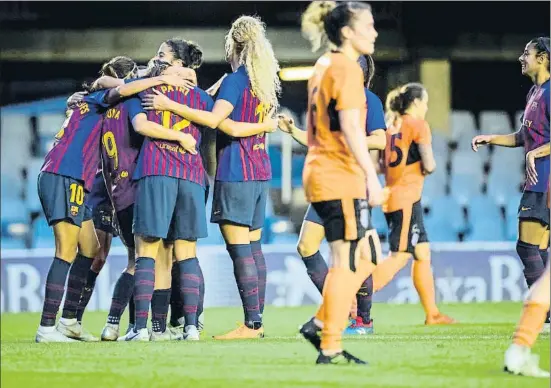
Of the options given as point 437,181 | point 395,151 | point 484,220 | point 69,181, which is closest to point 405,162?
point 395,151

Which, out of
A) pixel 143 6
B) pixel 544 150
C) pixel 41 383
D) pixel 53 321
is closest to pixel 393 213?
pixel 544 150

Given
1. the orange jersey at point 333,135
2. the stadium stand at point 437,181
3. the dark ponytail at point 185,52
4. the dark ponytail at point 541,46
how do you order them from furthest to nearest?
the stadium stand at point 437,181
the dark ponytail at point 541,46
the dark ponytail at point 185,52
the orange jersey at point 333,135

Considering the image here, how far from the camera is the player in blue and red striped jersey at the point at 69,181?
23.2 ft

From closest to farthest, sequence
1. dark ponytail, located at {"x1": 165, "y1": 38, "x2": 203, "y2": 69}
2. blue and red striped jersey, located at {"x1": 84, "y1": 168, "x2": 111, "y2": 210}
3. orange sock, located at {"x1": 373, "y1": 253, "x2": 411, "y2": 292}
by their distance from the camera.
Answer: dark ponytail, located at {"x1": 165, "y1": 38, "x2": 203, "y2": 69} → blue and red striped jersey, located at {"x1": 84, "y1": 168, "x2": 111, "y2": 210} → orange sock, located at {"x1": 373, "y1": 253, "x2": 411, "y2": 292}

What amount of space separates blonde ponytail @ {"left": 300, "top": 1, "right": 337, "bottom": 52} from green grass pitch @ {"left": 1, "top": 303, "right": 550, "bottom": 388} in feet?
4.83

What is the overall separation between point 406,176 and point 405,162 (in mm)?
125

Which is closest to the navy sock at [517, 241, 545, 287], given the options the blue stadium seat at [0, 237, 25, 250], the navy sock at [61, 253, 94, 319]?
the navy sock at [61, 253, 94, 319]

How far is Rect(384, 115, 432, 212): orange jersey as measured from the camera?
28.4 ft

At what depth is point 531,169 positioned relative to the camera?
751 centimetres

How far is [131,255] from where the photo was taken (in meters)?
7.56

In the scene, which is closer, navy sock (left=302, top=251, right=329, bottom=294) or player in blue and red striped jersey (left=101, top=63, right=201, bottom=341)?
player in blue and red striped jersey (left=101, top=63, right=201, bottom=341)

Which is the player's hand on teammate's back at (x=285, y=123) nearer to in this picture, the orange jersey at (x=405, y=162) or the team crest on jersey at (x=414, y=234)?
the orange jersey at (x=405, y=162)

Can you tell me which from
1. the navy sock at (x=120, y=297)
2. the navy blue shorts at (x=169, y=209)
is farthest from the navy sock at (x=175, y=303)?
the navy blue shorts at (x=169, y=209)

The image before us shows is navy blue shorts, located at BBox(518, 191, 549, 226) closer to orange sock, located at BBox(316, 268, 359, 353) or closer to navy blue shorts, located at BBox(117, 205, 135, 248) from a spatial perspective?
navy blue shorts, located at BBox(117, 205, 135, 248)
